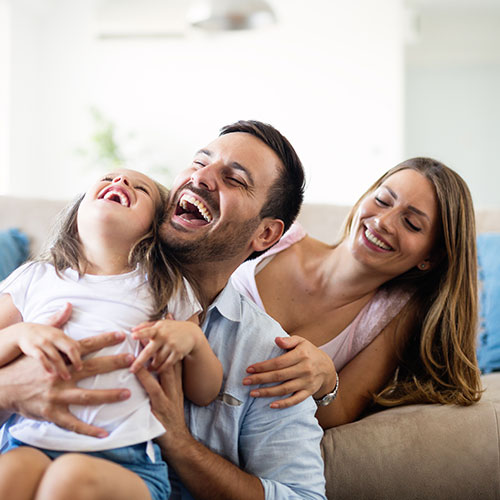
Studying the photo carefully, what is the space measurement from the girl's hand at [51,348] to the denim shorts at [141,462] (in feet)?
0.48

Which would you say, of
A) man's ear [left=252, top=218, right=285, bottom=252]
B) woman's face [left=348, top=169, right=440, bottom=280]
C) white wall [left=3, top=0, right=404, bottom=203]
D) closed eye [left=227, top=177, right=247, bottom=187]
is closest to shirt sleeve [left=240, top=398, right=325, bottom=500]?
man's ear [left=252, top=218, right=285, bottom=252]

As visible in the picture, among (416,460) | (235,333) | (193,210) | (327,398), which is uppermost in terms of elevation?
(193,210)

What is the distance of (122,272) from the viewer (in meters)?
1.31

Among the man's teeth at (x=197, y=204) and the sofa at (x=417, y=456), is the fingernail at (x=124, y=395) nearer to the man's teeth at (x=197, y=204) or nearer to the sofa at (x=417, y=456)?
the man's teeth at (x=197, y=204)

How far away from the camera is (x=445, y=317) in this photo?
1.79 metres

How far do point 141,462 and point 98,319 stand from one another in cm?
28

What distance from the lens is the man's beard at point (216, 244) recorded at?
135 cm

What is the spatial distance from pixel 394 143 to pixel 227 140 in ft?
14.5

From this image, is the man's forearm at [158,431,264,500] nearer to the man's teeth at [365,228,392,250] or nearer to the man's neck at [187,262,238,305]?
the man's neck at [187,262,238,305]

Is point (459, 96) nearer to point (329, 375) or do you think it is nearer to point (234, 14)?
point (234, 14)

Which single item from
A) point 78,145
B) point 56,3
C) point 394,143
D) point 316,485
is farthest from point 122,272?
point 56,3

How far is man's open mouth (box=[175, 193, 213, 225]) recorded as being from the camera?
1377 millimetres

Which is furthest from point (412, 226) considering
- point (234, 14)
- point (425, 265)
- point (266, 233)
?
point (234, 14)

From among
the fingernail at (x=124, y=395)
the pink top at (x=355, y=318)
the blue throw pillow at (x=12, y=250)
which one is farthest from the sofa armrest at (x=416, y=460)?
the blue throw pillow at (x=12, y=250)
